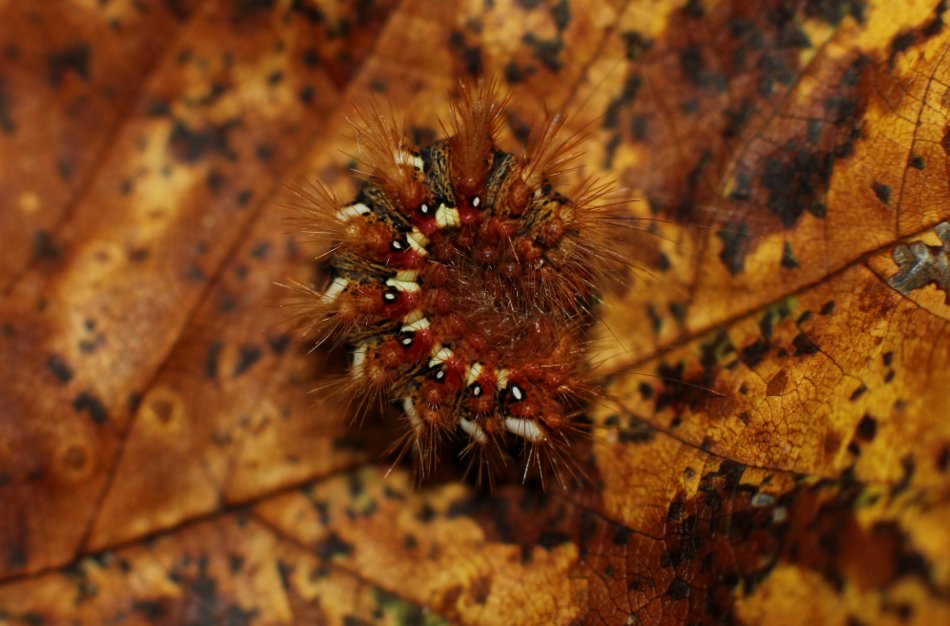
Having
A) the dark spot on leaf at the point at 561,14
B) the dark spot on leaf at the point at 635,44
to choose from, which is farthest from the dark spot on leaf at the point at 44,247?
the dark spot on leaf at the point at 635,44

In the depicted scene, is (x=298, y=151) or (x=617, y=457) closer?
(x=617, y=457)

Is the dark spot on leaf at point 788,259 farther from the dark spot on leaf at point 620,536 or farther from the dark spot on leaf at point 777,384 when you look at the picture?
the dark spot on leaf at point 620,536

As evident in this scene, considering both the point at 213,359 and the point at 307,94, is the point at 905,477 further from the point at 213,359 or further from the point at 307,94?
the point at 307,94

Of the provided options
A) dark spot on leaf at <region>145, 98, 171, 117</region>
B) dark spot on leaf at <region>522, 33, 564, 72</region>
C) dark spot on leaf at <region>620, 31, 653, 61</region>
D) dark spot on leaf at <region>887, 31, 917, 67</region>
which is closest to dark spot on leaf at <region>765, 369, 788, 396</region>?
dark spot on leaf at <region>887, 31, 917, 67</region>

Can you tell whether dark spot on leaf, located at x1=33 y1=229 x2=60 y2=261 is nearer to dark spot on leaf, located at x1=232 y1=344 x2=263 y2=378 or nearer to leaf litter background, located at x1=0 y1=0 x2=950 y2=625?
leaf litter background, located at x1=0 y1=0 x2=950 y2=625

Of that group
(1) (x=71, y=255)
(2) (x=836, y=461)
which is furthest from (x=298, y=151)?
(2) (x=836, y=461)

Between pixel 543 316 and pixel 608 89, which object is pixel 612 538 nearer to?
pixel 543 316

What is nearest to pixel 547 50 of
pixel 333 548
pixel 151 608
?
pixel 333 548
